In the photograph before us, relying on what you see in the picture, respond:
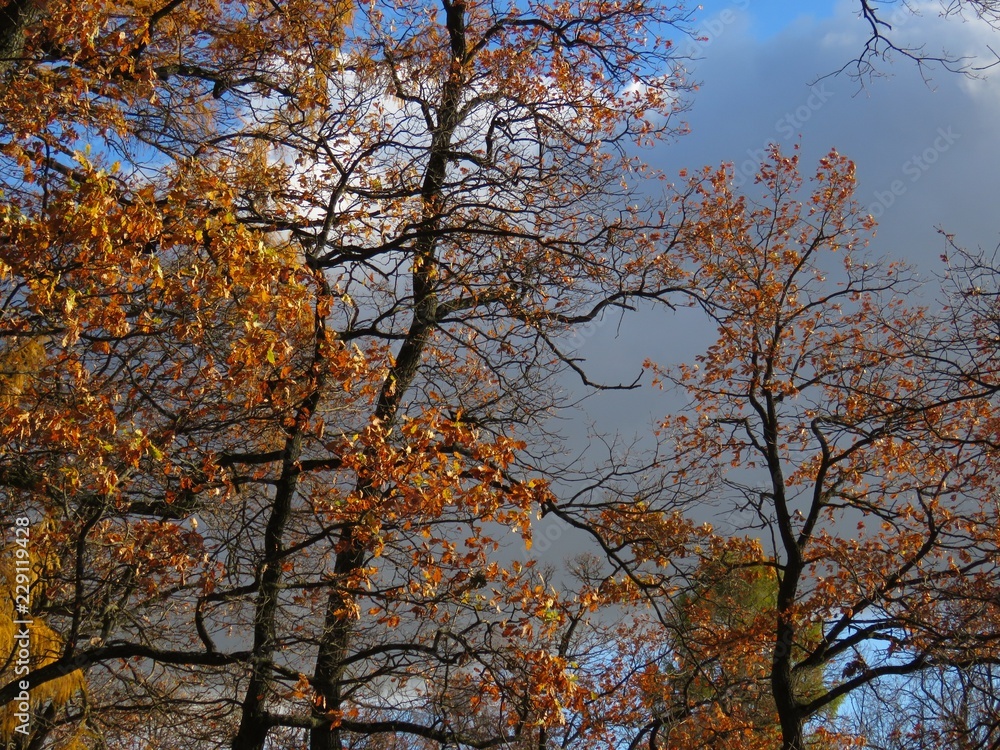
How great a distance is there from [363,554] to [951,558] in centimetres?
824

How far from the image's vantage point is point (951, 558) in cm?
1159

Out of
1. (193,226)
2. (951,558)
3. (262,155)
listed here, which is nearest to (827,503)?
(951,558)

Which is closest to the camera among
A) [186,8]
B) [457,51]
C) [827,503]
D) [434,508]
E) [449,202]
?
[434,508]

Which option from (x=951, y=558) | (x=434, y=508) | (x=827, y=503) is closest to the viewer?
(x=434, y=508)

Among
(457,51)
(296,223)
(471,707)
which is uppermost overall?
(457,51)

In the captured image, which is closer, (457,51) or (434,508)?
(434,508)

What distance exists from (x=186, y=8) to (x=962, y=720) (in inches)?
355

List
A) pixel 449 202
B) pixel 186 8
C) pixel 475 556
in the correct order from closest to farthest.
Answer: pixel 475 556 < pixel 186 8 < pixel 449 202

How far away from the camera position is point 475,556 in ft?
24.3

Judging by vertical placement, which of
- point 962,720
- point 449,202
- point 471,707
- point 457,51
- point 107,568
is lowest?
point 962,720

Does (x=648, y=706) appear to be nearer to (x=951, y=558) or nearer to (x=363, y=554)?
(x=951, y=558)

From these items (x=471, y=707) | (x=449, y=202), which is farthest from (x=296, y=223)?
(x=471, y=707)

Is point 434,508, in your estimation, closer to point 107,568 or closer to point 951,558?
point 107,568

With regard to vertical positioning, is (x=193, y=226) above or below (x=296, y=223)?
below
